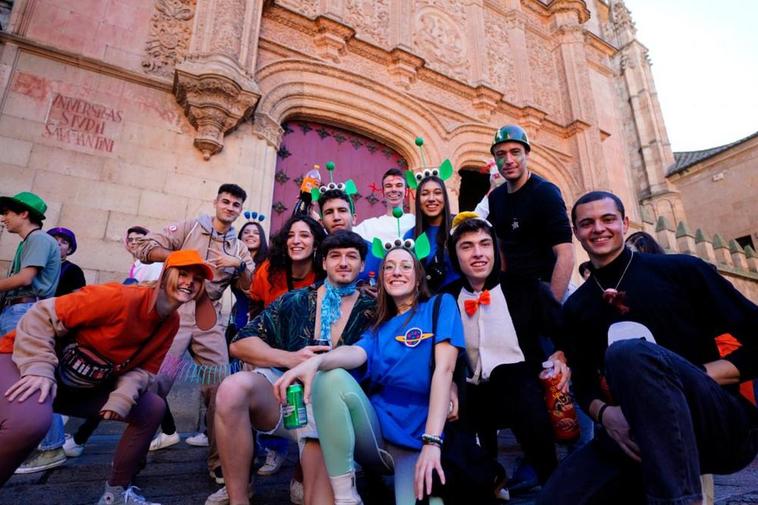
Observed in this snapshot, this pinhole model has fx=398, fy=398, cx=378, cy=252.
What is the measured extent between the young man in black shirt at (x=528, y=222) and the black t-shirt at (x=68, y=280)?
3.58 meters

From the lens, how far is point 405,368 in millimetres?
1886

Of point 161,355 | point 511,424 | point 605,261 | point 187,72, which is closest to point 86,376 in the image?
point 161,355

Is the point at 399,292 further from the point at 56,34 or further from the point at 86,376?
the point at 56,34

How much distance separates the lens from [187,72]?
5180 millimetres

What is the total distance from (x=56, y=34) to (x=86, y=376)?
5.38 metres

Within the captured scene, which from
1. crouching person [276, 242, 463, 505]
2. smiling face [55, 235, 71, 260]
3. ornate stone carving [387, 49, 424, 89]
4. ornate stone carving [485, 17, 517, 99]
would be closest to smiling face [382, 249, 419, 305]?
crouching person [276, 242, 463, 505]

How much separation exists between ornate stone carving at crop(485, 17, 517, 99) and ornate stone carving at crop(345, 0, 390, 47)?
2564mm

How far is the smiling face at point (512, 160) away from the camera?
9.30 feet

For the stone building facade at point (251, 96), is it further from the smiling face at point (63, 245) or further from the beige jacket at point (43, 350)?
the beige jacket at point (43, 350)

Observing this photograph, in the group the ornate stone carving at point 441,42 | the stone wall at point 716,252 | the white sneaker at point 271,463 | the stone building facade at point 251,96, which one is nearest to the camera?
the white sneaker at point 271,463

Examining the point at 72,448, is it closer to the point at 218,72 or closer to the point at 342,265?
the point at 342,265

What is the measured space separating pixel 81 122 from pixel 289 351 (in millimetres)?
4813

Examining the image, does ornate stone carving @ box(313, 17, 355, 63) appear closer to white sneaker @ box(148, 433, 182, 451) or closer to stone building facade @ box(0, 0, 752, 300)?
stone building facade @ box(0, 0, 752, 300)

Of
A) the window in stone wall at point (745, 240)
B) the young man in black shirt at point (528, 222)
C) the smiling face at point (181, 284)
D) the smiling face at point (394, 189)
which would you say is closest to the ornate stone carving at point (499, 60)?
the smiling face at point (394, 189)
